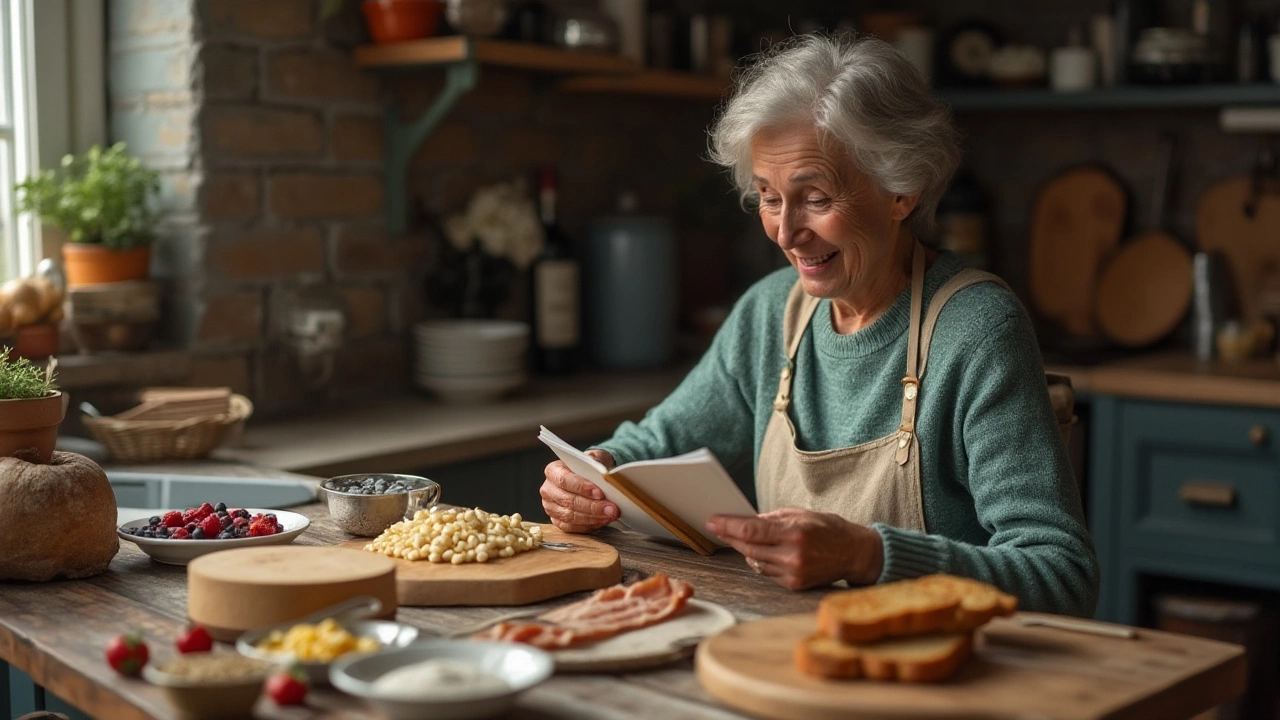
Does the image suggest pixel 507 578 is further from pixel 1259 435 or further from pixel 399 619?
pixel 1259 435

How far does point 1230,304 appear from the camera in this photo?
3.79 meters

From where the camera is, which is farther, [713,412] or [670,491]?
[713,412]

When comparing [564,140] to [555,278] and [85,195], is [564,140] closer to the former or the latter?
[555,278]

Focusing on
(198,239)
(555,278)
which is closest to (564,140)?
(555,278)

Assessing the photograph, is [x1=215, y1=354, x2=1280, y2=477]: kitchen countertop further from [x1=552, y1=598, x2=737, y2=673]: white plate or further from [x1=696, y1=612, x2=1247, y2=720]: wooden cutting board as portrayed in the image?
[x1=696, y1=612, x2=1247, y2=720]: wooden cutting board

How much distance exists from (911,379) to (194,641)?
1061mm

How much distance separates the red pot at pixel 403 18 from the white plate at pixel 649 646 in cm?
188

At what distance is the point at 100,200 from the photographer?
270 cm

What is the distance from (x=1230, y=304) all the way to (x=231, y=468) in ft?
9.09

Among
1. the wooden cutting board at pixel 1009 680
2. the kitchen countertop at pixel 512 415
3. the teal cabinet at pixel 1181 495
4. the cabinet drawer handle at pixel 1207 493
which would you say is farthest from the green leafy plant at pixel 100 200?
the cabinet drawer handle at pixel 1207 493

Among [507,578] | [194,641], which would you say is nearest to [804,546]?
[507,578]

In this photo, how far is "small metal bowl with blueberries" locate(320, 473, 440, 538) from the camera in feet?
5.96

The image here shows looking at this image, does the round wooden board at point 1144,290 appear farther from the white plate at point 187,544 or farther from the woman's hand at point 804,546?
the white plate at point 187,544

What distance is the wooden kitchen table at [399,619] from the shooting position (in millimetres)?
1234
